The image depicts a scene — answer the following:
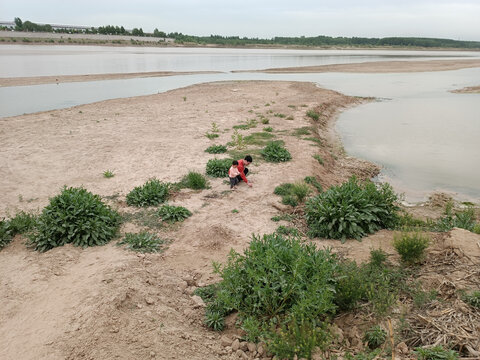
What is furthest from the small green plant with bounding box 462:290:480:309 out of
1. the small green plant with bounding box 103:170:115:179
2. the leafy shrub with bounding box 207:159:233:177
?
the small green plant with bounding box 103:170:115:179

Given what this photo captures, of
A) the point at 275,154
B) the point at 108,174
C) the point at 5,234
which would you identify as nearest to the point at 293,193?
the point at 275,154

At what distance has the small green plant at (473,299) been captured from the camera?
415cm

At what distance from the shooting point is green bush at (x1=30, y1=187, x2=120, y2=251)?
645 cm

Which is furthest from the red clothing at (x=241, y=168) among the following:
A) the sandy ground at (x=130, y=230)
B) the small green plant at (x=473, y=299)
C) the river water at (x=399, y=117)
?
the small green plant at (x=473, y=299)

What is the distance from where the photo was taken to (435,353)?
3467 mm

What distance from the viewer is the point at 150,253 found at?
20.5ft

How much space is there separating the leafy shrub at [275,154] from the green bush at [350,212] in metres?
3.92

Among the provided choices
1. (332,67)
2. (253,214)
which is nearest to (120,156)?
(253,214)

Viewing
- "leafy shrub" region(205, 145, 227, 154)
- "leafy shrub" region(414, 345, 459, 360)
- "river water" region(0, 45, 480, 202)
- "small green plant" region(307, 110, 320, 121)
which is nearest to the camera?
"leafy shrub" region(414, 345, 459, 360)

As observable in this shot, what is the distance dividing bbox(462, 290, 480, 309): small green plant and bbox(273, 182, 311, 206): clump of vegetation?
439 centimetres

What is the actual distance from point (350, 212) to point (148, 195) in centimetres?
466

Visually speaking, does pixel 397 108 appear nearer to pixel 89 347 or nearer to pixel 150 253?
pixel 150 253

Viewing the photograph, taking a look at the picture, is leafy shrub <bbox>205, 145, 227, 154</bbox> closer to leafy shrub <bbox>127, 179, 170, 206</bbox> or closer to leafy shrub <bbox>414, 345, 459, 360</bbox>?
leafy shrub <bbox>127, 179, 170, 206</bbox>

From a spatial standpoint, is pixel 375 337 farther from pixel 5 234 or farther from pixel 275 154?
pixel 275 154
